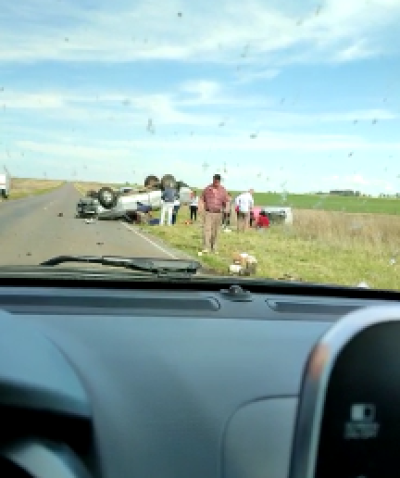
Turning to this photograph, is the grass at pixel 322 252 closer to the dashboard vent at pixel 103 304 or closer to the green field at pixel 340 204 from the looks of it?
the dashboard vent at pixel 103 304

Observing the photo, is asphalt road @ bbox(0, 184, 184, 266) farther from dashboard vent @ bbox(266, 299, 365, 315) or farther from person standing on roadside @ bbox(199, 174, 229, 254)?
dashboard vent @ bbox(266, 299, 365, 315)

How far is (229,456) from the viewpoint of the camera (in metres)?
1.81

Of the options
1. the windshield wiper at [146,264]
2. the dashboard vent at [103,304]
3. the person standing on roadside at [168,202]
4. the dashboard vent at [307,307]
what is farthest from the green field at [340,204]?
the dashboard vent at [103,304]

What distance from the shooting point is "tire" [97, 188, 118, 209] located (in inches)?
1396

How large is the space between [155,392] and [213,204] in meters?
19.1

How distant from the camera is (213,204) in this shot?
21.0 m

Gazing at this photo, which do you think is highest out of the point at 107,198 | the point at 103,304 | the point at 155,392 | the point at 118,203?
the point at 107,198

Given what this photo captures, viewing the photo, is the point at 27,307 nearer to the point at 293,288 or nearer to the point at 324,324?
the point at 324,324

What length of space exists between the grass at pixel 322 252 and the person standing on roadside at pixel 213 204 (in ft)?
2.24

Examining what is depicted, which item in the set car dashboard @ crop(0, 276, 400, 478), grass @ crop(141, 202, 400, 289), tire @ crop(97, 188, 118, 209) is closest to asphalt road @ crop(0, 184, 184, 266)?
grass @ crop(141, 202, 400, 289)

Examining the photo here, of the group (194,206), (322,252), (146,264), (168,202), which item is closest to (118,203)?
(168,202)

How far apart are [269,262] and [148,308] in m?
16.0

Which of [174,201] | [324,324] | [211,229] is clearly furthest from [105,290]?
[174,201]

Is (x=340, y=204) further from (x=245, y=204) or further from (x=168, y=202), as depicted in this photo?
(x=245, y=204)
